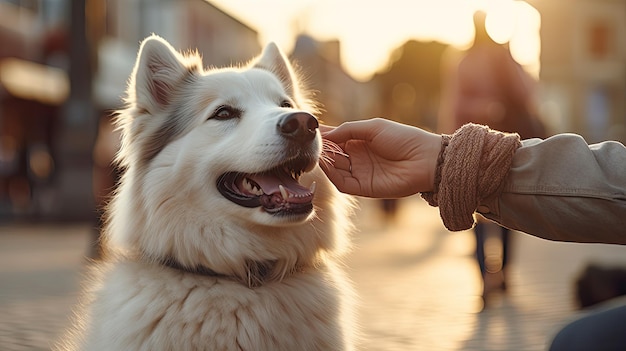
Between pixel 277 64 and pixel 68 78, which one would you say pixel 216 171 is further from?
pixel 68 78

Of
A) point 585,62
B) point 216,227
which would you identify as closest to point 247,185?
point 216,227

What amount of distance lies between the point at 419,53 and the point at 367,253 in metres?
71.9

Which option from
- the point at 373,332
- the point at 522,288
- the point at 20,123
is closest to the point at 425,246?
the point at 522,288

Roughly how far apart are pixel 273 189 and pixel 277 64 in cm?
112

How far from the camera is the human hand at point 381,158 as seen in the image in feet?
10.9

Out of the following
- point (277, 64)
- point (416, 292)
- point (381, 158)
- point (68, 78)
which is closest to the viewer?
point (381, 158)

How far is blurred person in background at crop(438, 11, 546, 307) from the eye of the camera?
25.2 ft

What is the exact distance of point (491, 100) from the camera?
7.74 meters

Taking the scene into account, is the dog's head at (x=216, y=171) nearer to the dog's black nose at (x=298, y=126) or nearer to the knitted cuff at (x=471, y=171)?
the dog's black nose at (x=298, y=126)

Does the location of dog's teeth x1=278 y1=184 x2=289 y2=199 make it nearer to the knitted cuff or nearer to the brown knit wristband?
the brown knit wristband

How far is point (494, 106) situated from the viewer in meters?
7.75

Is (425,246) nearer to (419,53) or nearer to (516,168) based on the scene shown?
(516,168)

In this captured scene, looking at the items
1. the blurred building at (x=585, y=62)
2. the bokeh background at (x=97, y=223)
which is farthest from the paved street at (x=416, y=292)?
the blurred building at (x=585, y=62)

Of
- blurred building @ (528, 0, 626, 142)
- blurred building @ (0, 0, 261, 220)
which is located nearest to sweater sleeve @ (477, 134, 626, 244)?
blurred building @ (0, 0, 261, 220)
